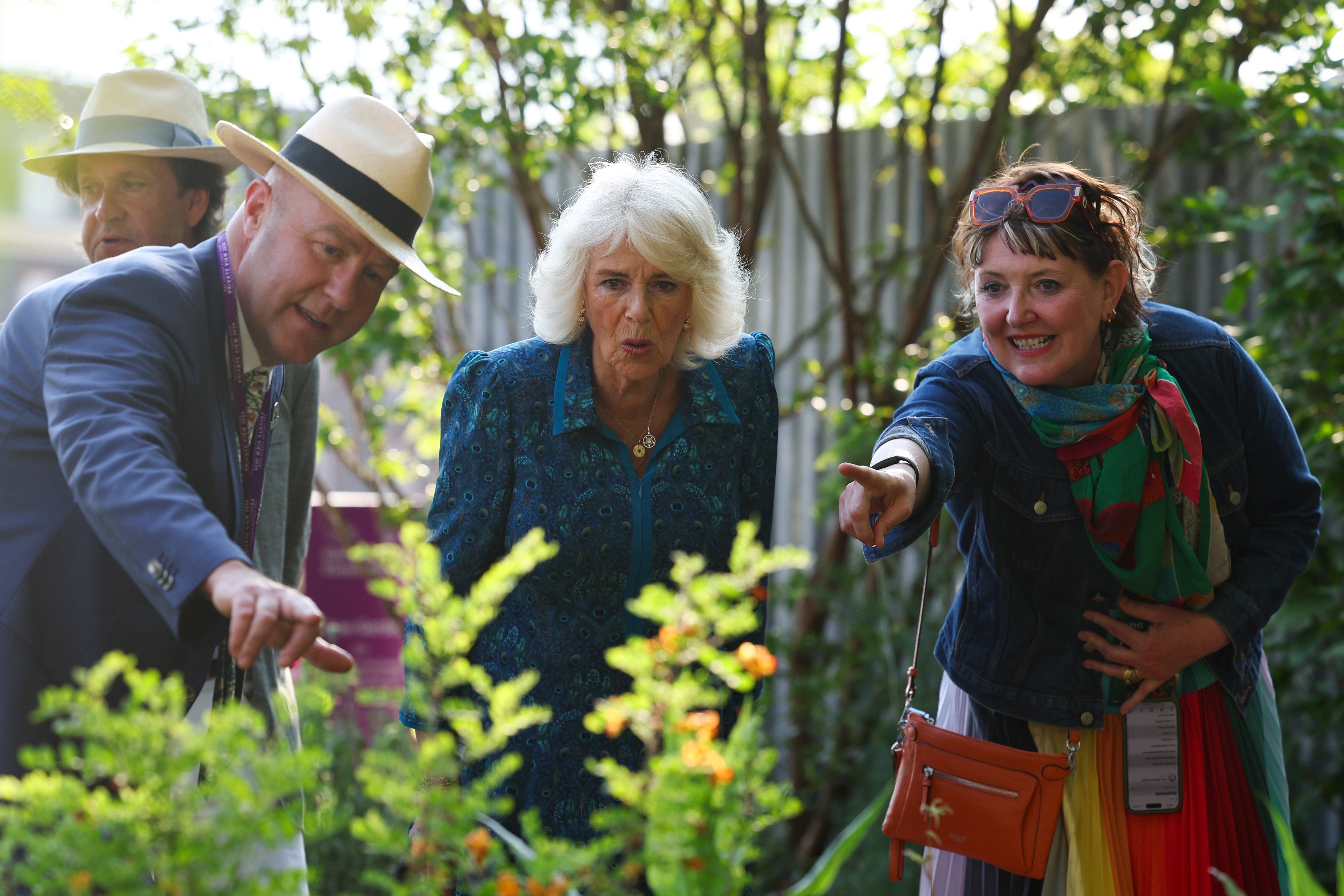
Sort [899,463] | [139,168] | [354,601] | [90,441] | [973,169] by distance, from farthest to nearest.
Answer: [354,601] → [973,169] → [139,168] → [899,463] → [90,441]

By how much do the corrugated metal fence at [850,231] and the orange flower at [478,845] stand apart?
359 cm

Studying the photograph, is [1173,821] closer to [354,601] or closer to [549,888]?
[549,888]

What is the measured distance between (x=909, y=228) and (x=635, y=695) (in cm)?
443

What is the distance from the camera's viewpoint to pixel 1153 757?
6.54 ft

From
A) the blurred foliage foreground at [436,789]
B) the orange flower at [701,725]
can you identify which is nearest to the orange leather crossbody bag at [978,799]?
the blurred foliage foreground at [436,789]

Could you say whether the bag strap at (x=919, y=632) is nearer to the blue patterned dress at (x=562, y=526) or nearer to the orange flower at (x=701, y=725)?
the blue patterned dress at (x=562, y=526)

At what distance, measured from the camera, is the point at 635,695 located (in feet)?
3.25

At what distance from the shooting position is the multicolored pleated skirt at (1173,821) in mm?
1941

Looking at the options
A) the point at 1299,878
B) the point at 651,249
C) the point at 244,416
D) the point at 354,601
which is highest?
the point at 651,249

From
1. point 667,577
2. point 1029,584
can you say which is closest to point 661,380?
point 667,577

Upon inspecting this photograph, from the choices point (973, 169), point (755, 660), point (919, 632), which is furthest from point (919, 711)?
point (973, 169)

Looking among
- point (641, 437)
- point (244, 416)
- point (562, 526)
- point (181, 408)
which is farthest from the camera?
point (641, 437)

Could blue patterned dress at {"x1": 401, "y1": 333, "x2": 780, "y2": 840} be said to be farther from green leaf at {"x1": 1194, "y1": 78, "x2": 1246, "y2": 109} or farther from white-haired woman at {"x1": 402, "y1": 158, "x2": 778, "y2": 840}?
green leaf at {"x1": 1194, "y1": 78, "x2": 1246, "y2": 109}

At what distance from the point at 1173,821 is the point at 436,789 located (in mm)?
1557
